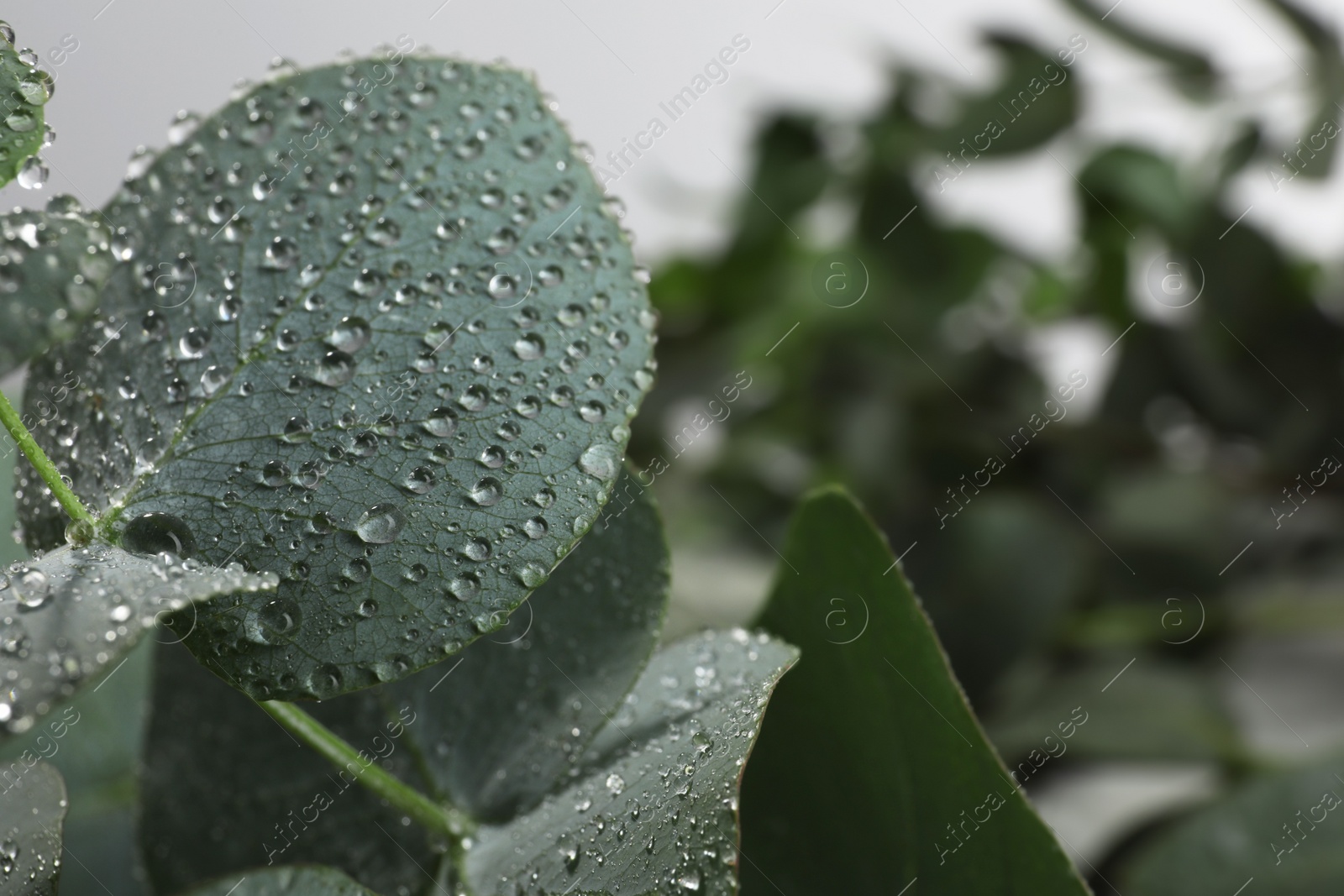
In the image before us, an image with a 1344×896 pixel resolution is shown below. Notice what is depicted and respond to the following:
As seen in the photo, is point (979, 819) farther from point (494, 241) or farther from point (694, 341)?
point (694, 341)

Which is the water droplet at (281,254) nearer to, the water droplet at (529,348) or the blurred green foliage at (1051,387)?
the water droplet at (529,348)

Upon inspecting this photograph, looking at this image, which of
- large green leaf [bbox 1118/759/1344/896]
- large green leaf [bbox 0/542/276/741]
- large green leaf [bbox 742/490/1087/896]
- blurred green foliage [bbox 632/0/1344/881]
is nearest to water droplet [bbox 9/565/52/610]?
large green leaf [bbox 0/542/276/741]

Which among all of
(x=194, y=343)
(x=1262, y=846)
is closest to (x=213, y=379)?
→ (x=194, y=343)

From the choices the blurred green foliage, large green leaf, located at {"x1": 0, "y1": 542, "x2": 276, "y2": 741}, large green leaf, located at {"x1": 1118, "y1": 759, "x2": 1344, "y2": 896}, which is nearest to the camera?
large green leaf, located at {"x1": 0, "y1": 542, "x2": 276, "y2": 741}

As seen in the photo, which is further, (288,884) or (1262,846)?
(1262,846)

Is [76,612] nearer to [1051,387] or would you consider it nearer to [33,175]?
[33,175]

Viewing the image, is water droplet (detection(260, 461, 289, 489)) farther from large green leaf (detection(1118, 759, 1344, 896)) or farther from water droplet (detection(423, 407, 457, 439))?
large green leaf (detection(1118, 759, 1344, 896))

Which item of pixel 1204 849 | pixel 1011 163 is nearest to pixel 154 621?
pixel 1204 849
